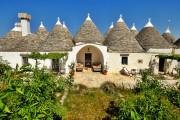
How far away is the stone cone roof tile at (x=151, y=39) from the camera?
25355 mm

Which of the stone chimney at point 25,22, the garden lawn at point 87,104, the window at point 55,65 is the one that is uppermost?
the stone chimney at point 25,22

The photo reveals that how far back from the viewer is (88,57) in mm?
26578

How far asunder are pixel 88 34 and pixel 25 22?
9.77 metres

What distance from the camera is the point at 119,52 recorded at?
2428cm

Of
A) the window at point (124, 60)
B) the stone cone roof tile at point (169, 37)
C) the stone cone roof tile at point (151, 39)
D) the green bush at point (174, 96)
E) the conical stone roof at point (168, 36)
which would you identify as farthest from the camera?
the conical stone roof at point (168, 36)

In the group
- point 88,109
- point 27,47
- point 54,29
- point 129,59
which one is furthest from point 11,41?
point 88,109

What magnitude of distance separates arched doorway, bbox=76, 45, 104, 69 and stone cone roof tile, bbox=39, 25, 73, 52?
234cm

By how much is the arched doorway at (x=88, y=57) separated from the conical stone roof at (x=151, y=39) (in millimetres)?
6106

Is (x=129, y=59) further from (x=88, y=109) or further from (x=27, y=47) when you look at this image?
(x=88, y=109)

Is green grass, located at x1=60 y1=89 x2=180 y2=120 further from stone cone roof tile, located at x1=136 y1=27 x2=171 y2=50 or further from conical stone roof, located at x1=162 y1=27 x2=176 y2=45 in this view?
conical stone roof, located at x1=162 y1=27 x2=176 y2=45

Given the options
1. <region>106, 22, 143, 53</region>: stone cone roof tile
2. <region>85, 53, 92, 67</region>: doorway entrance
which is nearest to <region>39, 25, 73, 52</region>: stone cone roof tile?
<region>85, 53, 92, 67</region>: doorway entrance

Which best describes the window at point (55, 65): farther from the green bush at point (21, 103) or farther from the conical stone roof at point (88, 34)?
the green bush at point (21, 103)

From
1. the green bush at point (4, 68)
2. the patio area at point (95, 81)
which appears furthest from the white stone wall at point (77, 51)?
the green bush at point (4, 68)

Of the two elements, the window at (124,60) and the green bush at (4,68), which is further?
the window at (124,60)
